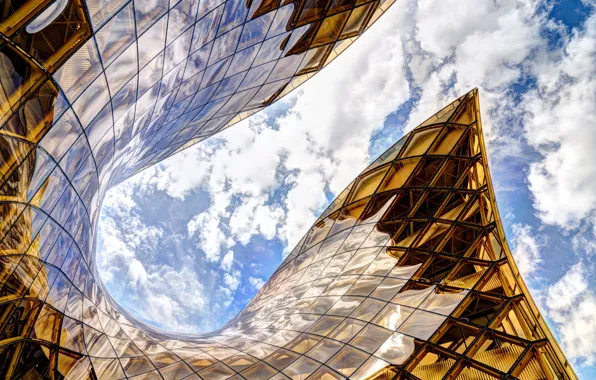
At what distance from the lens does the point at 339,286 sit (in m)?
25.8

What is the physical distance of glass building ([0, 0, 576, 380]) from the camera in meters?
10.5

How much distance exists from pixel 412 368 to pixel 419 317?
2985mm

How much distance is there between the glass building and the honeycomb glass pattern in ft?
0.30

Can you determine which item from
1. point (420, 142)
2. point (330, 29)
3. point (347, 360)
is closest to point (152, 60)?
point (330, 29)

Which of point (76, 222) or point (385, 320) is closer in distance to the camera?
point (76, 222)

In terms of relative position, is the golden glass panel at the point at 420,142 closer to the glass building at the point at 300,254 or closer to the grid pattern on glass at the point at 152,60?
the glass building at the point at 300,254

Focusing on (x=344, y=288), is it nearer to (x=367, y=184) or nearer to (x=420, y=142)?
(x=367, y=184)

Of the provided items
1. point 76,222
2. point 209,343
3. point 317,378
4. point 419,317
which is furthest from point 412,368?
point 76,222

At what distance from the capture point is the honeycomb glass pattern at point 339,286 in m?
11.7

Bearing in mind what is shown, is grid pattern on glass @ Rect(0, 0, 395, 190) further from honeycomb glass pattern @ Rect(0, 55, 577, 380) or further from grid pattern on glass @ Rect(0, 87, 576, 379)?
grid pattern on glass @ Rect(0, 87, 576, 379)

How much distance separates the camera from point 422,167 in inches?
1076

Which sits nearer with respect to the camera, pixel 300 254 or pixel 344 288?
pixel 344 288

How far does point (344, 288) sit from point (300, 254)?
8.90 meters

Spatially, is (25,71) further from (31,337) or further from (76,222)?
(31,337)
